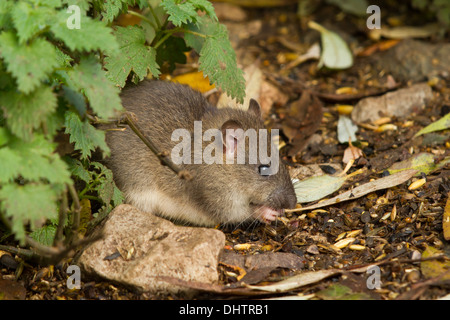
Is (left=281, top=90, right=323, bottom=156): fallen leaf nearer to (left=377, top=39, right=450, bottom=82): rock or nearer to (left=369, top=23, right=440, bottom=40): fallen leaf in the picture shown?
(left=377, top=39, right=450, bottom=82): rock

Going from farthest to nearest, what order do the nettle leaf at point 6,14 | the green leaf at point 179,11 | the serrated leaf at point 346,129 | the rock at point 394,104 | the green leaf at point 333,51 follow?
the green leaf at point 333,51 < the rock at point 394,104 < the serrated leaf at point 346,129 < the green leaf at point 179,11 < the nettle leaf at point 6,14

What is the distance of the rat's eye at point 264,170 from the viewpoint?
480 cm

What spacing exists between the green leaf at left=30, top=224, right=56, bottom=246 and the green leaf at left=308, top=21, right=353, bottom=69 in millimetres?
4245

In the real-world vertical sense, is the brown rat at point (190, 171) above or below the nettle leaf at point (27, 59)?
below

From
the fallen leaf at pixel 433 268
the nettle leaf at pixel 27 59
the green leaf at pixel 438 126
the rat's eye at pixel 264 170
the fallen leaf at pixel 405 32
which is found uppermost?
the nettle leaf at pixel 27 59

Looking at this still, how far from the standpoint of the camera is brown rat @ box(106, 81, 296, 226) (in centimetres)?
484

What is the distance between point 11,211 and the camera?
3.07 meters

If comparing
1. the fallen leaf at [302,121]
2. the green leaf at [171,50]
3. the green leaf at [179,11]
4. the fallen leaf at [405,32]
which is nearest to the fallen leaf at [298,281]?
the fallen leaf at [302,121]

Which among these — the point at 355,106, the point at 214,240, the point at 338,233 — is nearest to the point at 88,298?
the point at 214,240

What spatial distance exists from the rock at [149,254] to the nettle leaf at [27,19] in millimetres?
1689

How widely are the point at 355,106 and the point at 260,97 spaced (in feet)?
3.66

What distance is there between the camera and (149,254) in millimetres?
4023

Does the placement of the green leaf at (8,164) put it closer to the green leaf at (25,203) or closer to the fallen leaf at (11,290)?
the green leaf at (25,203)

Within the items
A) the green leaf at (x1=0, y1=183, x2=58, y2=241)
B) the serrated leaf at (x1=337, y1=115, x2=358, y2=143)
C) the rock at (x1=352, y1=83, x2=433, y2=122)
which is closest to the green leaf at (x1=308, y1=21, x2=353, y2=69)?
the rock at (x1=352, y1=83, x2=433, y2=122)
